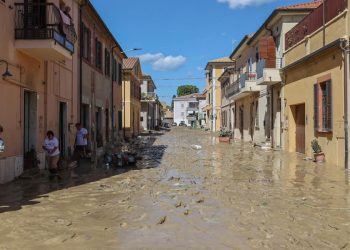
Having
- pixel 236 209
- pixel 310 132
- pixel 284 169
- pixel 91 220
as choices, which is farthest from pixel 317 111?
pixel 91 220

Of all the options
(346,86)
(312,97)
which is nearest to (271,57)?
(312,97)

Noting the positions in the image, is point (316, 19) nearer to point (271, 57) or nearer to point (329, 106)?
point (329, 106)

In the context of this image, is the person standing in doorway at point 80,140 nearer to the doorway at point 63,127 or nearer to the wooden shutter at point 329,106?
the doorway at point 63,127

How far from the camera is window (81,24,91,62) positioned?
2022 cm

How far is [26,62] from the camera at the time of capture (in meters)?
13.2

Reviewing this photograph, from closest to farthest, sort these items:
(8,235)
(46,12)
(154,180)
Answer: (8,235) → (154,180) → (46,12)

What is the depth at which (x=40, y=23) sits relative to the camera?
1385cm

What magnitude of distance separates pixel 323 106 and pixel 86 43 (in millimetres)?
10283

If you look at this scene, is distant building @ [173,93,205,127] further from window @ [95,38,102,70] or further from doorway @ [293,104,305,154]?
doorway @ [293,104,305,154]

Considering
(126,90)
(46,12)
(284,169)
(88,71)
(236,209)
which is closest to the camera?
(236,209)

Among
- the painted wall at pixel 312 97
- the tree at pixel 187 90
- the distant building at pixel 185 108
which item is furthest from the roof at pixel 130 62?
the tree at pixel 187 90

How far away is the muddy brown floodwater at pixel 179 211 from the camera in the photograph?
20.7 feet

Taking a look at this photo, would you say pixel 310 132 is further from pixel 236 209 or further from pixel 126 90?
pixel 126 90

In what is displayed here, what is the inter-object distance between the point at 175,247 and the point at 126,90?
37823mm
